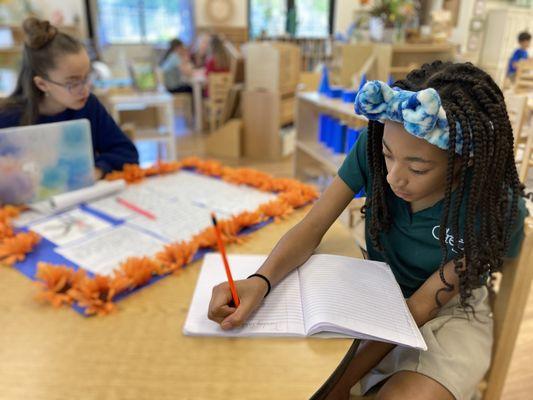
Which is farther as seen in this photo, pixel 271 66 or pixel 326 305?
pixel 271 66

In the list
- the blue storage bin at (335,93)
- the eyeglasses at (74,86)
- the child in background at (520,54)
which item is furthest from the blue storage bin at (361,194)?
the child in background at (520,54)

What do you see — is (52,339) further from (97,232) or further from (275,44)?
(275,44)

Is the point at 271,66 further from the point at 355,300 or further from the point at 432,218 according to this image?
the point at 355,300

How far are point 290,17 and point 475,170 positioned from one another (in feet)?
21.3

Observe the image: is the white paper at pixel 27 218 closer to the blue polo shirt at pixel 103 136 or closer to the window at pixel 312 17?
the blue polo shirt at pixel 103 136

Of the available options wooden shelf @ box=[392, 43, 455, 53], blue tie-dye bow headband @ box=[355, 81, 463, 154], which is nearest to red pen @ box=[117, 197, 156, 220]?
blue tie-dye bow headband @ box=[355, 81, 463, 154]

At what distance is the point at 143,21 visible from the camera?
6.51 m

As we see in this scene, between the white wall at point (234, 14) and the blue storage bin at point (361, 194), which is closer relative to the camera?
the blue storage bin at point (361, 194)

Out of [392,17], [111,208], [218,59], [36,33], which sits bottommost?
[111,208]

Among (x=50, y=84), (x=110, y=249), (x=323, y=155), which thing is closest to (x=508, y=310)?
(x=110, y=249)

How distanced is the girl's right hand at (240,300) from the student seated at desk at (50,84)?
75 cm

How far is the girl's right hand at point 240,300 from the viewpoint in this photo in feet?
2.24

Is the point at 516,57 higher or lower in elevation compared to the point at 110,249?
higher

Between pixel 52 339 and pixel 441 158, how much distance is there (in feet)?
2.27
